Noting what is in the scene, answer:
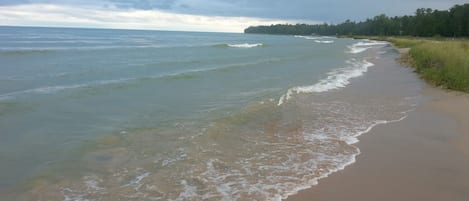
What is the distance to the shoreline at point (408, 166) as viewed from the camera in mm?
6602

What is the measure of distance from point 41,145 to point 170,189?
13.8ft

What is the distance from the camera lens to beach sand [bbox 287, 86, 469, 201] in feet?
21.6

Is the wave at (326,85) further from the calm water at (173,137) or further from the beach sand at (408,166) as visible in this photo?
the beach sand at (408,166)

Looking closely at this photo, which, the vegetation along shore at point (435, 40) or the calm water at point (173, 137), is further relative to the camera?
the vegetation along shore at point (435, 40)

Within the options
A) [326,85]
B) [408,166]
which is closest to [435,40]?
[326,85]

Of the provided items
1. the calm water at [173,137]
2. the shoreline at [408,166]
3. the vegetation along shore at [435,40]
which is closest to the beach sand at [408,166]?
the shoreline at [408,166]

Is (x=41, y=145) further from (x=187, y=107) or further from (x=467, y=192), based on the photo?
(x=467, y=192)

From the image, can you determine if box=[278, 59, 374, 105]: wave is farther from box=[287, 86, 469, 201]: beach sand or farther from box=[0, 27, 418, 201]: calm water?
box=[287, 86, 469, 201]: beach sand

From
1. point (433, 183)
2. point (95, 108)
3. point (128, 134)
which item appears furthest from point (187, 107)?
point (433, 183)

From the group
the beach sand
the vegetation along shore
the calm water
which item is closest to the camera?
the beach sand

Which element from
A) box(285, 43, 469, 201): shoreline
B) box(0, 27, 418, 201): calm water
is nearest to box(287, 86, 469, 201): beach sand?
box(285, 43, 469, 201): shoreline

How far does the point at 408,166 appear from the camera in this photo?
805cm

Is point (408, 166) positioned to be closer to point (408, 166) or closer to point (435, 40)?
point (408, 166)

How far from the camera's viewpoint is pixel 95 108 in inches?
550
